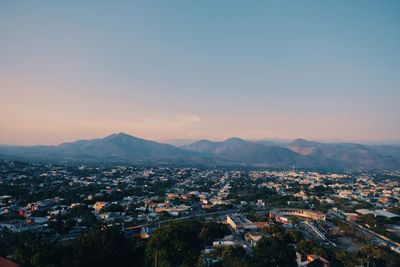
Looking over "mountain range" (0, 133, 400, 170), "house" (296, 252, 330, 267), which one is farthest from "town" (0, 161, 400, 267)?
"mountain range" (0, 133, 400, 170)

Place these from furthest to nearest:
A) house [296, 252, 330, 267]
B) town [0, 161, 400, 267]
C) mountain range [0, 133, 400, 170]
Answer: mountain range [0, 133, 400, 170], town [0, 161, 400, 267], house [296, 252, 330, 267]

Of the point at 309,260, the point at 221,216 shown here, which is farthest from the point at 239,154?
the point at 309,260

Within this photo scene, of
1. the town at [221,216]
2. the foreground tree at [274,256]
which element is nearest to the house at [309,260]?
the town at [221,216]

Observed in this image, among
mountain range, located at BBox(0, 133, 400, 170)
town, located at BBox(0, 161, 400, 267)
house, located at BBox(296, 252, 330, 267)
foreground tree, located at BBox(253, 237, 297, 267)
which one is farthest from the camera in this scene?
mountain range, located at BBox(0, 133, 400, 170)

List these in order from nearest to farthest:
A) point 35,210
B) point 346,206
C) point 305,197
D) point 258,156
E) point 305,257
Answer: point 305,257, point 35,210, point 346,206, point 305,197, point 258,156

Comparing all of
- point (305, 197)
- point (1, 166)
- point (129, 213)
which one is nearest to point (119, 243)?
point (129, 213)

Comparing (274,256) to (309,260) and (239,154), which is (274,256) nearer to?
(309,260)

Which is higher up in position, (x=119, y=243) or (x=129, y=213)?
(x=119, y=243)

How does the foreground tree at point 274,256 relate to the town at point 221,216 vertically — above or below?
above

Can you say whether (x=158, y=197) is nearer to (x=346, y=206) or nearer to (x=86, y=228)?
(x=86, y=228)

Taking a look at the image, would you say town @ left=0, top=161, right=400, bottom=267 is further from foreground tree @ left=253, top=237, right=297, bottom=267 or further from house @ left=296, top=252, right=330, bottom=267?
foreground tree @ left=253, top=237, right=297, bottom=267

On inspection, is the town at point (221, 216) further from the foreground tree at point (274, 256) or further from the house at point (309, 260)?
the foreground tree at point (274, 256)
